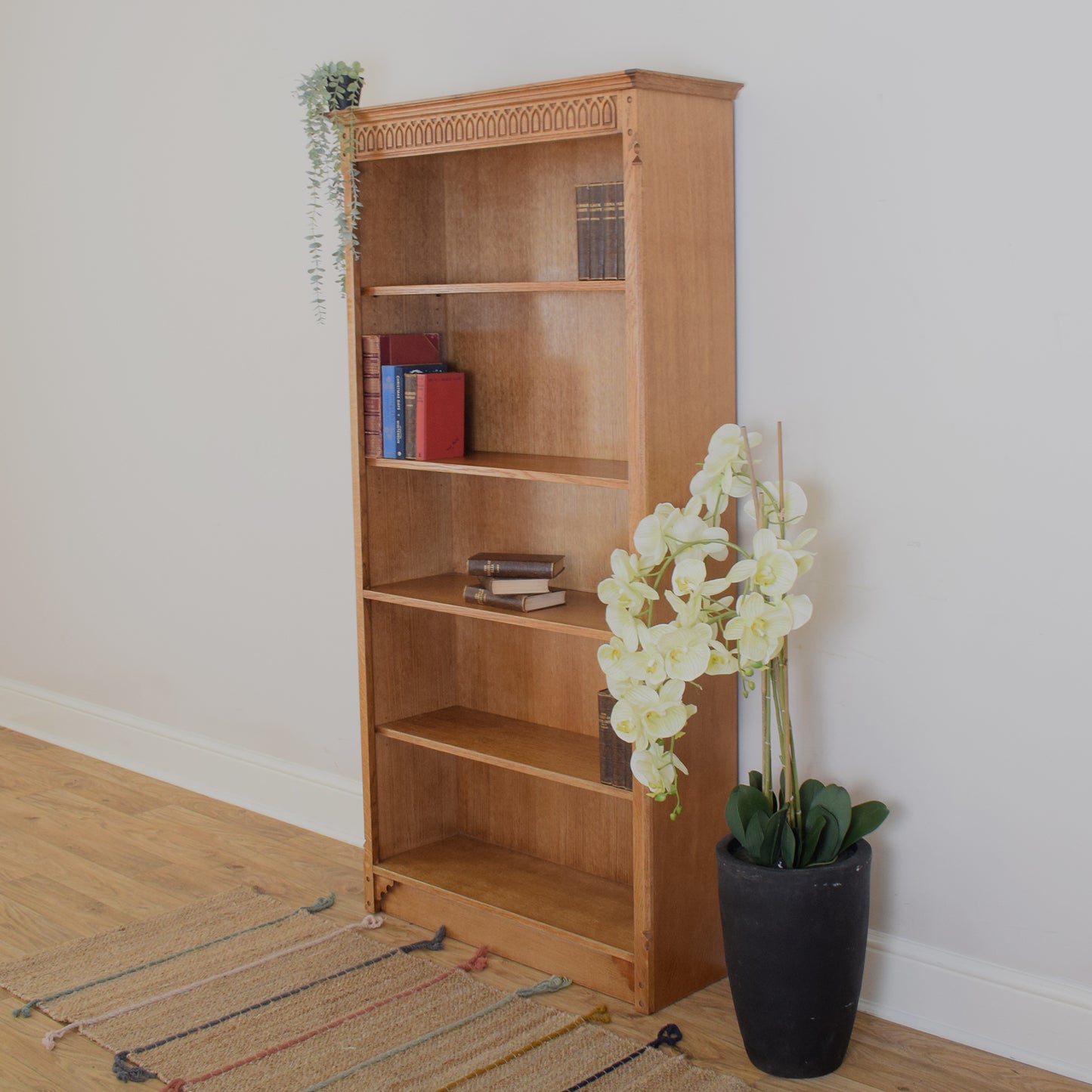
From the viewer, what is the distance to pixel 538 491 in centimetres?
316

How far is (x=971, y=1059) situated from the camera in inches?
99.5

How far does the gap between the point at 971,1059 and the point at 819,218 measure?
65.1 inches

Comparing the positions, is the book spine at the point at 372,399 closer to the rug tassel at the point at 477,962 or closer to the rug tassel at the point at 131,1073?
the rug tassel at the point at 477,962

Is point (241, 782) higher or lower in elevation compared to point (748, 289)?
lower

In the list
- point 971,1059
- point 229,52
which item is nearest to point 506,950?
point 971,1059

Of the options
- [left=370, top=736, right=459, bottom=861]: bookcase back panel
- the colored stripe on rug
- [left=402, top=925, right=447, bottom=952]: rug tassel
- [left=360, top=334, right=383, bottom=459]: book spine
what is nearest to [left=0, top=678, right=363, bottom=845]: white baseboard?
[left=370, top=736, right=459, bottom=861]: bookcase back panel

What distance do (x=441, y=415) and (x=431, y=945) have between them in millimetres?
1233

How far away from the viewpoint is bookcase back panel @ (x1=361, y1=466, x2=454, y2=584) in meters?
3.18

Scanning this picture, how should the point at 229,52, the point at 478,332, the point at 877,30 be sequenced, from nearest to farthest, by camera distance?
the point at 877,30, the point at 478,332, the point at 229,52

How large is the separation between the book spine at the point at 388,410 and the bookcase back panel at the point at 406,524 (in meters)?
0.08

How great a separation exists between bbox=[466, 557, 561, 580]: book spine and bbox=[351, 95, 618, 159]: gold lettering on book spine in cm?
90

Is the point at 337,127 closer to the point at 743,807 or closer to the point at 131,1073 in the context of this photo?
the point at 743,807

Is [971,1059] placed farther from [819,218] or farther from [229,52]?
[229,52]

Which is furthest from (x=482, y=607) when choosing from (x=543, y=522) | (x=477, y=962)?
(x=477, y=962)
